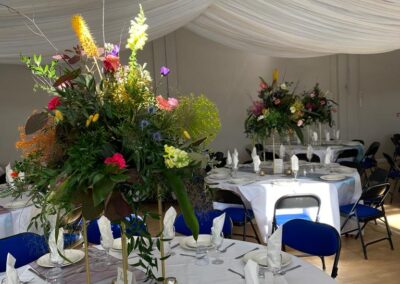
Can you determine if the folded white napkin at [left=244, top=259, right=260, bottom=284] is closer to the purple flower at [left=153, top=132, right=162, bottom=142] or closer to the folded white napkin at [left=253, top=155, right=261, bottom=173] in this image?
the purple flower at [left=153, top=132, right=162, bottom=142]

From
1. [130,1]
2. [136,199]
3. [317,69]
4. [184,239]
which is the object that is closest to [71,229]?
[136,199]

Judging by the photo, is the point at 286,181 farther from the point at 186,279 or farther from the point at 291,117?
the point at 186,279

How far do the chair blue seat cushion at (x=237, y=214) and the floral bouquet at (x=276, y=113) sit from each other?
911 millimetres

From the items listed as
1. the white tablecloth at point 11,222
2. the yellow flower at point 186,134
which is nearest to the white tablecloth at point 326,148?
the white tablecloth at point 11,222

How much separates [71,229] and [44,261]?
0.58 m

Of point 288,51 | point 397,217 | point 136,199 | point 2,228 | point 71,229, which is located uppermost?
point 288,51

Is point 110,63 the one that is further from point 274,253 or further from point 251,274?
point 274,253

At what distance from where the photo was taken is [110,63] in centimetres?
177

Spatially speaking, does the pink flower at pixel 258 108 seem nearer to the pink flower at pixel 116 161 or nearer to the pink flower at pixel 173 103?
the pink flower at pixel 173 103

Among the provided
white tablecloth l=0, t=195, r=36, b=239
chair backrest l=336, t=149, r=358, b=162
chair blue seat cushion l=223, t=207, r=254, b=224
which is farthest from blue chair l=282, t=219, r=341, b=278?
chair backrest l=336, t=149, r=358, b=162

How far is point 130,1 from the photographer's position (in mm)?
3670

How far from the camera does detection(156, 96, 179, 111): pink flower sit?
5.77ft

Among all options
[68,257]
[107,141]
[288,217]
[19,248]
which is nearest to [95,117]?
[107,141]

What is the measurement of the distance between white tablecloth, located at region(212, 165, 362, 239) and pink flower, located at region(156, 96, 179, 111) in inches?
113
